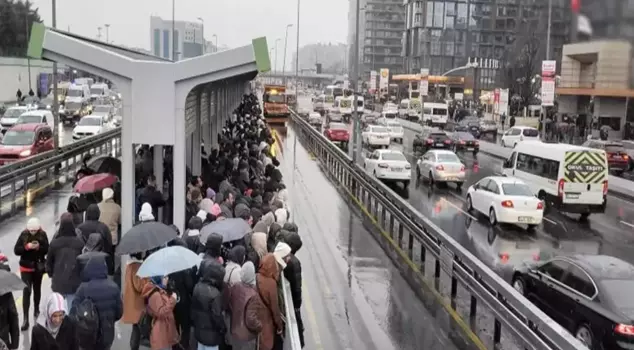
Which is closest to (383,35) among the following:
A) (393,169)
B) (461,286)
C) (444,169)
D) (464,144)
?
(464,144)

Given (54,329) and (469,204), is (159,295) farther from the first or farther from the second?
(469,204)

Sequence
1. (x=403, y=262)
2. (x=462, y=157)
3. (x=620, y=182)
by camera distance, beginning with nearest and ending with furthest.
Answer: (x=403, y=262), (x=620, y=182), (x=462, y=157)

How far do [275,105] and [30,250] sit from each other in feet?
199

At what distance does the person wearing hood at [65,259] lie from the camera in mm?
9383

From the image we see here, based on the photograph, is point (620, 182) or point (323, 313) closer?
point (323, 313)

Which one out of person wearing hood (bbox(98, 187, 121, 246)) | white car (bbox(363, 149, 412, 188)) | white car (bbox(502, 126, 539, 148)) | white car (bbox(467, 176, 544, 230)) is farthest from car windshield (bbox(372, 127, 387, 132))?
person wearing hood (bbox(98, 187, 121, 246))

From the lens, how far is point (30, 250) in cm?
1016

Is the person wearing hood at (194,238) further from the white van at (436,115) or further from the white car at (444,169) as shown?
the white van at (436,115)

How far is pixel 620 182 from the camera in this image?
33000 millimetres

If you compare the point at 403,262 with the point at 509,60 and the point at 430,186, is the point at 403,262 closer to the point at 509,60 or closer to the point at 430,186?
the point at 430,186

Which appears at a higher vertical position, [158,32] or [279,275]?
[158,32]

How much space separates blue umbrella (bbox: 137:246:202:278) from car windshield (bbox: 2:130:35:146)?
22157mm

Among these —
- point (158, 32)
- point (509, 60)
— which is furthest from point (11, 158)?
point (509, 60)

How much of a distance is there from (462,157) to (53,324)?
129 feet
